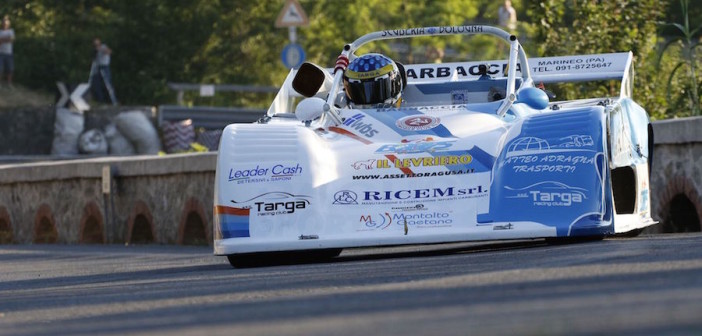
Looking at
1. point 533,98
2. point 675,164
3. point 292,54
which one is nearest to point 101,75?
point 292,54

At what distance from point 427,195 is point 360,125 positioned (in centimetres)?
130

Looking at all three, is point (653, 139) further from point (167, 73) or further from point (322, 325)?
point (167, 73)

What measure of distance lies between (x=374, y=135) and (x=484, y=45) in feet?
102

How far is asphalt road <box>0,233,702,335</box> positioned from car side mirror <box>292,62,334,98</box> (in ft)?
7.99

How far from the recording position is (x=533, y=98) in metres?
12.1

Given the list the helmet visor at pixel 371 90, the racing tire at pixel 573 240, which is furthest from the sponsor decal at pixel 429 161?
the helmet visor at pixel 371 90

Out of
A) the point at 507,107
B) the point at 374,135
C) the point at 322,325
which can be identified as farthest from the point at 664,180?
the point at 322,325

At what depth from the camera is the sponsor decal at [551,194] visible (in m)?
10.2

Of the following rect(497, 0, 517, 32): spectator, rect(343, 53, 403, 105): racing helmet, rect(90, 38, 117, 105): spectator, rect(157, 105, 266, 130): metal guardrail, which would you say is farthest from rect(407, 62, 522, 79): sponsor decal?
rect(90, 38, 117, 105): spectator

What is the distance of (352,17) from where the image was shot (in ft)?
129

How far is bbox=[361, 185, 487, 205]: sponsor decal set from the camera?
405 inches

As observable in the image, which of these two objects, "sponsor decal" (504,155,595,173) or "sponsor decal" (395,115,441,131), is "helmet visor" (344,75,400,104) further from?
"sponsor decal" (504,155,595,173)

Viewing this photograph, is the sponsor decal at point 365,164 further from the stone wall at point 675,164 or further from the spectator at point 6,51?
the spectator at point 6,51

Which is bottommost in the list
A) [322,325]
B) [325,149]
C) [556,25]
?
[322,325]
